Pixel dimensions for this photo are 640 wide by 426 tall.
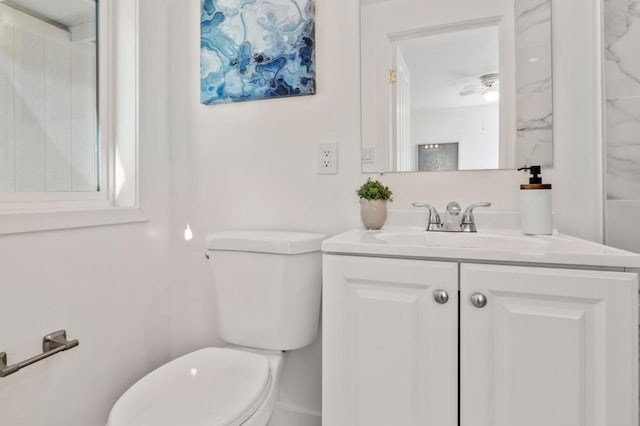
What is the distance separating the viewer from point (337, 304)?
878mm

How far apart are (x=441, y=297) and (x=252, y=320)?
653 mm

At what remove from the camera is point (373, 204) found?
46.0 inches

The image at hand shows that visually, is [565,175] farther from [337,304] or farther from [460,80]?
[337,304]

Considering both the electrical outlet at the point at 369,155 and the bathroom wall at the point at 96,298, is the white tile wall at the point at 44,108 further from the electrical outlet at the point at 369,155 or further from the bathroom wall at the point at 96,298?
the electrical outlet at the point at 369,155

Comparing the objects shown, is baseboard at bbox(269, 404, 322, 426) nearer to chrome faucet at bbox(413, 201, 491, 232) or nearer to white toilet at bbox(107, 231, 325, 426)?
white toilet at bbox(107, 231, 325, 426)

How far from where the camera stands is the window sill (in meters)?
0.93

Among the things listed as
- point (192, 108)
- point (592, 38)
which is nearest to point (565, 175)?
point (592, 38)

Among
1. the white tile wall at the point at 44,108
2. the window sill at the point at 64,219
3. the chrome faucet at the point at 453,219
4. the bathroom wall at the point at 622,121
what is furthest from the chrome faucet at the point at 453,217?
the white tile wall at the point at 44,108

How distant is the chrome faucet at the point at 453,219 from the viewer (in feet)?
3.65

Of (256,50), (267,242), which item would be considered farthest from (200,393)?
(256,50)

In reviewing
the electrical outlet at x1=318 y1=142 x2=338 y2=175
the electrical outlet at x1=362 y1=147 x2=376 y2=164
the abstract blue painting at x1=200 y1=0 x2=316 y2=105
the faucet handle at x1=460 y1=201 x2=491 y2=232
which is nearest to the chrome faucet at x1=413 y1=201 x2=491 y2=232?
the faucet handle at x1=460 y1=201 x2=491 y2=232

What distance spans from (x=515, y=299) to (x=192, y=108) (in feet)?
4.59

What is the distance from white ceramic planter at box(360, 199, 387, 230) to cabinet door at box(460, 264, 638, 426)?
0.42 metres

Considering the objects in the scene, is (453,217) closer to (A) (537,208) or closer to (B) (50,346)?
(A) (537,208)
